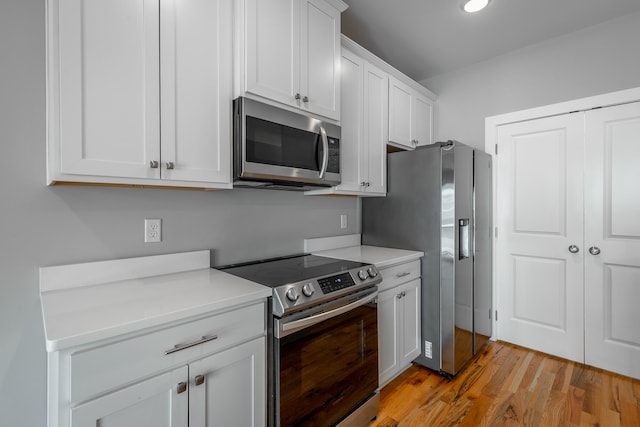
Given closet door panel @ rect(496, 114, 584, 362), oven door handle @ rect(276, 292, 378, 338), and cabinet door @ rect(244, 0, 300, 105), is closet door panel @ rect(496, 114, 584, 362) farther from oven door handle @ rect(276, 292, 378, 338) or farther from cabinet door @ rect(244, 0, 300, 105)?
cabinet door @ rect(244, 0, 300, 105)

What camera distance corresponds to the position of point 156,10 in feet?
4.35

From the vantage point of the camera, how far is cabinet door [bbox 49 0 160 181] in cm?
113

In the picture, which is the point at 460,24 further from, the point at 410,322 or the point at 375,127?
the point at 410,322

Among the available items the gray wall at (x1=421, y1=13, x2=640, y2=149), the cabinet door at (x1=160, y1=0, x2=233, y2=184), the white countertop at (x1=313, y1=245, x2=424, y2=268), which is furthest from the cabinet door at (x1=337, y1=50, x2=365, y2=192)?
the gray wall at (x1=421, y1=13, x2=640, y2=149)

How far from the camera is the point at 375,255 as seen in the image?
2.26 m

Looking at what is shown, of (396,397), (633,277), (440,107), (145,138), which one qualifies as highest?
(440,107)

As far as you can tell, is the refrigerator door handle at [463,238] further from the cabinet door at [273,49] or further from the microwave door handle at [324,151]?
the cabinet door at [273,49]

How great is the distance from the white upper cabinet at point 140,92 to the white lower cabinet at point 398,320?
4.24 ft

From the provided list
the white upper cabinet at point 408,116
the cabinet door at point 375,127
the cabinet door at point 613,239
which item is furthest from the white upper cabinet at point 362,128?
the cabinet door at point 613,239

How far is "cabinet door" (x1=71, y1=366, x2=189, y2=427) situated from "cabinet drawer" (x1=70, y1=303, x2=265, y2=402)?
33mm

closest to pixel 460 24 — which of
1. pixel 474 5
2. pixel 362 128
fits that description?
pixel 474 5

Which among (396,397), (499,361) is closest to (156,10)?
(396,397)

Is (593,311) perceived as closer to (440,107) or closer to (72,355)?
(440,107)

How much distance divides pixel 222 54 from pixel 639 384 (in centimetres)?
355
